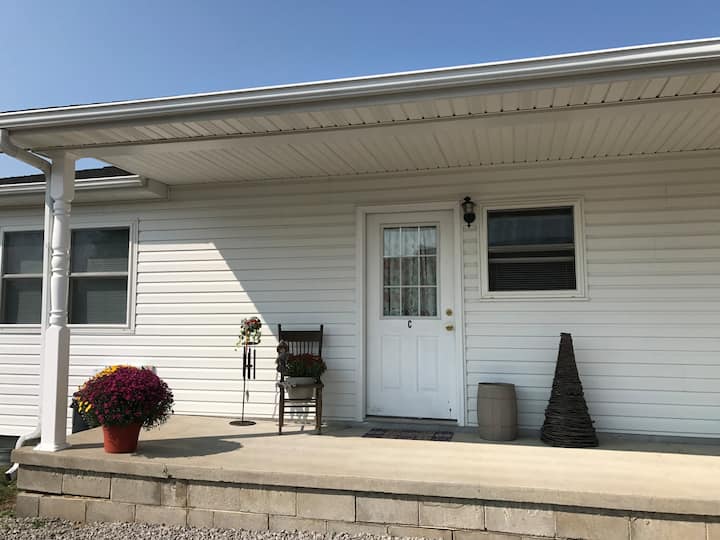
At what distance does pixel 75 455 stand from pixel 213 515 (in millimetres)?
994

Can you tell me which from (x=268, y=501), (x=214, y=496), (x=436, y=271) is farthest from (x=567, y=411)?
(x=214, y=496)

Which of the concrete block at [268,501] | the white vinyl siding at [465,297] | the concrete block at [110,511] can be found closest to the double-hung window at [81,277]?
the white vinyl siding at [465,297]

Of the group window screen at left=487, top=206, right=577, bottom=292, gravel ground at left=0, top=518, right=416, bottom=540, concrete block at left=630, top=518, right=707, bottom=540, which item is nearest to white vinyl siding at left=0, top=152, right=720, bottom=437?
window screen at left=487, top=206, right=577, bottom=292

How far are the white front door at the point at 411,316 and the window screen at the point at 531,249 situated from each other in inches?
15.0

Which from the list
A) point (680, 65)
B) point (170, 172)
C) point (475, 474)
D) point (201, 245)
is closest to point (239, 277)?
point (201, 245)

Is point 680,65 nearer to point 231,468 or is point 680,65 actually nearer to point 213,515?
point 231,468

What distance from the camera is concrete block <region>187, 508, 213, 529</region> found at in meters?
2.94

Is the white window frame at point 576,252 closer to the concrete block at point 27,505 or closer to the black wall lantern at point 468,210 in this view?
the black wall lantern at point 468,210

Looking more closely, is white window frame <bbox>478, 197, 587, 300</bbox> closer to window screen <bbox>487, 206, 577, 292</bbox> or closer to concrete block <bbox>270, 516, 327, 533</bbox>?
window screen <bbox>487, 206, 577, 292</bbox>

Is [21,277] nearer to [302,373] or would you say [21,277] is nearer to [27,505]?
[27,505]

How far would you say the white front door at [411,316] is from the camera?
446 centimetres

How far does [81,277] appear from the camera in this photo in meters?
5.38

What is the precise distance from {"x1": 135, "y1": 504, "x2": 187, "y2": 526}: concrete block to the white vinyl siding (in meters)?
1.74

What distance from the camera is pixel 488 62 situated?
8.77 ft
